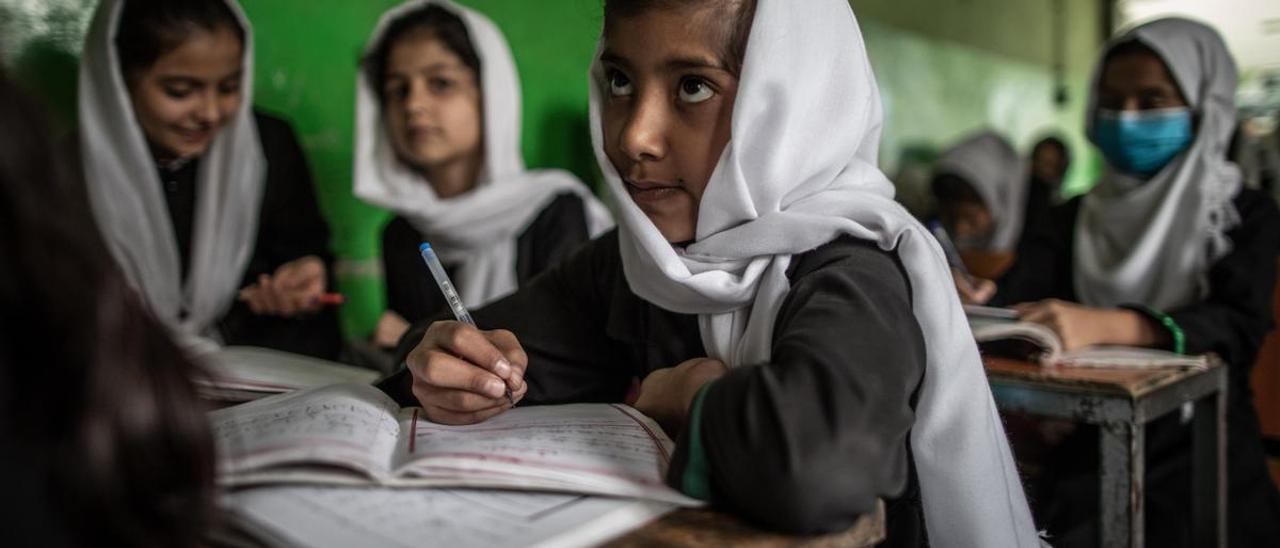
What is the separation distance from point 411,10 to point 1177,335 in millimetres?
1859

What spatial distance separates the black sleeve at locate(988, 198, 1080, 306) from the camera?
2148 millimetres

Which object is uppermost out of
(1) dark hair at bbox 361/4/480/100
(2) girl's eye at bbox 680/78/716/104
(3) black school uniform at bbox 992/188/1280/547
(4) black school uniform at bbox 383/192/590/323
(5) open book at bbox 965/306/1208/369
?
(1) dark hair at bbox 361/4/480/100

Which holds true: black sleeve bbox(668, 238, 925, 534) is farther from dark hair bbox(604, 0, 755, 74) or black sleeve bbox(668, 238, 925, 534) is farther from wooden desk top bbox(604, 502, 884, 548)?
dark hair bbox(604, 0, 755, 74)

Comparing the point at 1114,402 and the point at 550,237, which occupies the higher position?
the point at 550,237

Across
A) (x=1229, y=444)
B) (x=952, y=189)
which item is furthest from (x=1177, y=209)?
(x=952, y=189)

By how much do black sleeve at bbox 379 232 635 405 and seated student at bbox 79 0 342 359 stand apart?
0.88 m

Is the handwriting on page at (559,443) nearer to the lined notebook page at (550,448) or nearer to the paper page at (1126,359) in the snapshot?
the lined notebook page at (550,448)

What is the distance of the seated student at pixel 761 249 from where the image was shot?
0.84 metres

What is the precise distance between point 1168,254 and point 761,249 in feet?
4.96

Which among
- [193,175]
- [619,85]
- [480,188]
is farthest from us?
[480,188]

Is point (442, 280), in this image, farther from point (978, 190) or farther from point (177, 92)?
point (978, 190)

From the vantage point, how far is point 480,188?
7.64ft

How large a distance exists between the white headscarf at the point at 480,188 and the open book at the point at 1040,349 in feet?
3.79

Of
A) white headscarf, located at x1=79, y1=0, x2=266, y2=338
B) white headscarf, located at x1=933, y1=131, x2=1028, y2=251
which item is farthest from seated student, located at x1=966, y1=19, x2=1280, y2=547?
white headscarf, located at x1=933, y1=131, x2=1028, y2=251
